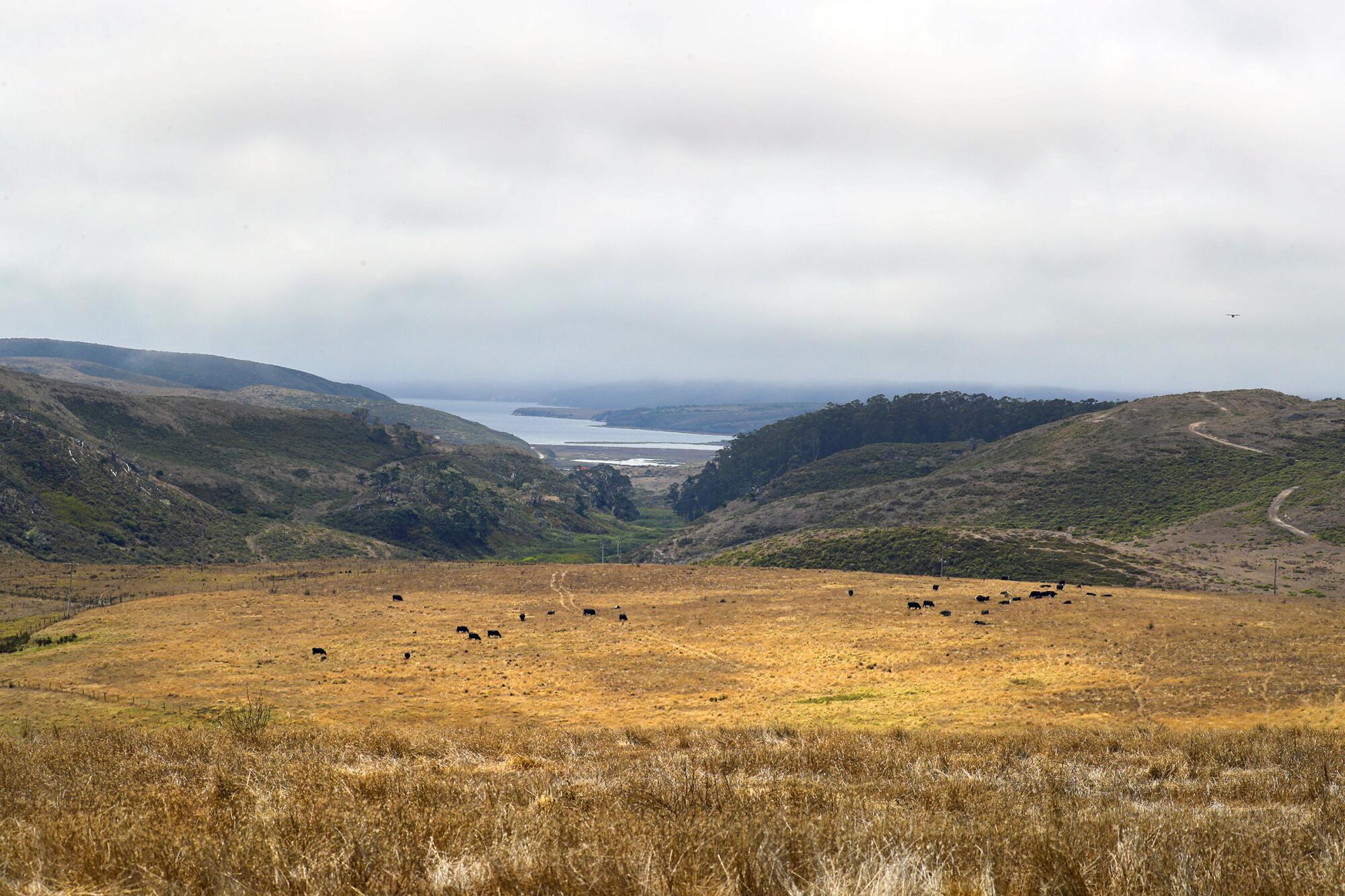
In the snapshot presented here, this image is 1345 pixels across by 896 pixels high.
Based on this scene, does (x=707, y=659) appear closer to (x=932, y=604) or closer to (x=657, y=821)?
(x=932, y=604)

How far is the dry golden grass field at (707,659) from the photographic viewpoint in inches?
1172

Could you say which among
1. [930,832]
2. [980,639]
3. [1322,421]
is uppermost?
[1322,421]

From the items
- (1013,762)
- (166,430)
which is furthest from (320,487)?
(1013,762)

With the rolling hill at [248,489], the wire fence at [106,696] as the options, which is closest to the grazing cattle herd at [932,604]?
the wire fence at [106,696]

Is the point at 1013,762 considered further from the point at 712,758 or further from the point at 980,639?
the point at 980,639

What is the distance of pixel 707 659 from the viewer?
139ft

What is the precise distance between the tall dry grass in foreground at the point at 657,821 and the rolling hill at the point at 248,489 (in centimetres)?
10328

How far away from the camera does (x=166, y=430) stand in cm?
14925

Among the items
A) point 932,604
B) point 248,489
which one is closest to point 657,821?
point 932,604

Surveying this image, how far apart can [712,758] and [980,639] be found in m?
33.5

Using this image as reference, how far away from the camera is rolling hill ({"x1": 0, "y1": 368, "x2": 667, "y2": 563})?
10200 centimetres

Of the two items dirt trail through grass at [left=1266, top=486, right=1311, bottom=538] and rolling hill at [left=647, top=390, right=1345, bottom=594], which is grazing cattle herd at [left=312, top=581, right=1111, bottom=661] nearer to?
rolling hill at [left=647, top=390, right=1345, bottom=594]

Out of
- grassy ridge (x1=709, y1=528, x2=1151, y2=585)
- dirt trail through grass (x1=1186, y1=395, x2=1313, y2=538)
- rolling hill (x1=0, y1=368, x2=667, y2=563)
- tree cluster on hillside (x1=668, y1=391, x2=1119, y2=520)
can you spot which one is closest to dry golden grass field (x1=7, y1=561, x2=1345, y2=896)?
grassy ridge (x1=709, y1=528, x2=1151, y2=585)

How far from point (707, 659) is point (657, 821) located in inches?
1369
